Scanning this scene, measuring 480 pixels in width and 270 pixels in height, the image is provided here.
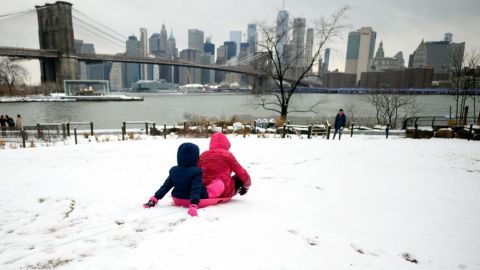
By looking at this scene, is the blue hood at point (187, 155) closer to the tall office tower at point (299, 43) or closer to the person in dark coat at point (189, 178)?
the person in dark coat at point (189, 178)

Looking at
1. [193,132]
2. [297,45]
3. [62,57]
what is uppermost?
[62,57]

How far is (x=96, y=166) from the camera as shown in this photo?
20.1ft

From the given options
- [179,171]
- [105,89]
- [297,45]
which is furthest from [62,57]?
[179,171]

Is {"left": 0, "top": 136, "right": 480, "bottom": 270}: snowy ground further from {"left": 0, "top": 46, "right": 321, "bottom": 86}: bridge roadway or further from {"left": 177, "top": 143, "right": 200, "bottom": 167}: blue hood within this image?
{"left": 0, "top": 46, "right": 321, "bottom": 86}: bridge roadway

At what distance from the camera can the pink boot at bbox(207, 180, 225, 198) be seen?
3.39 meters

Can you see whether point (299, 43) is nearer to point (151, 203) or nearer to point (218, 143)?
point (218, 143)

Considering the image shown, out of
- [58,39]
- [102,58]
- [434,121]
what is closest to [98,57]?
[102,58]

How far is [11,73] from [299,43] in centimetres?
6989

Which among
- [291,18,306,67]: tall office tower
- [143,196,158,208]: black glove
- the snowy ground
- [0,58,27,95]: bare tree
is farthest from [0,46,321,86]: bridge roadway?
A: [143,196,158,208]: black glove

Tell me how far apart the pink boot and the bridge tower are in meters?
68.8

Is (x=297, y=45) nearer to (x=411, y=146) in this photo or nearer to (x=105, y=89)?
(x=411, y=146)

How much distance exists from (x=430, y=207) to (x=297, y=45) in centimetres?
1777

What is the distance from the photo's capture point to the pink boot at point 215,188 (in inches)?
133

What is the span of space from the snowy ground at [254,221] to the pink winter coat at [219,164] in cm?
38
